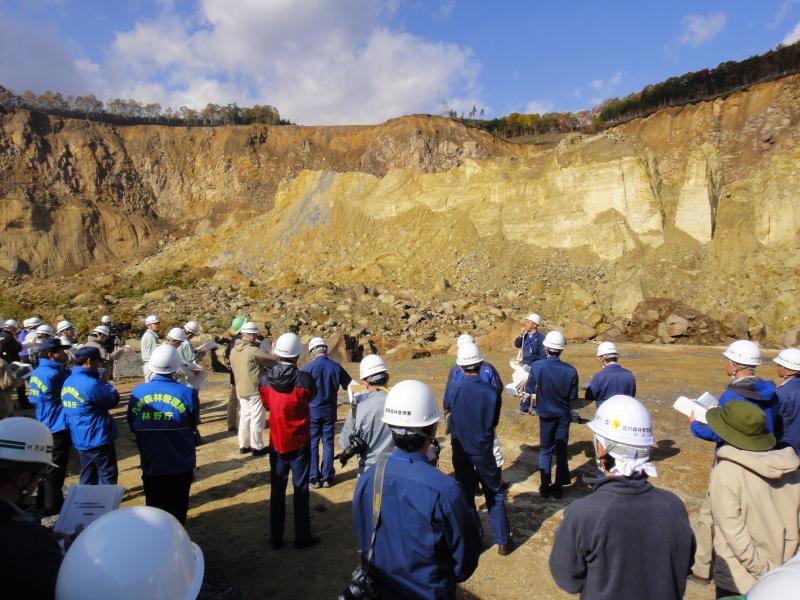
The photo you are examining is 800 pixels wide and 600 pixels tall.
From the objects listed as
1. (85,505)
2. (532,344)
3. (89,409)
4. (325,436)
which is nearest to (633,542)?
(85,505)

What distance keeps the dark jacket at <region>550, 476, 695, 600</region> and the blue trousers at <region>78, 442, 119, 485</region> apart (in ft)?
15.7

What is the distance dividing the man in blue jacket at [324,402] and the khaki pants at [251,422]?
4.67ft

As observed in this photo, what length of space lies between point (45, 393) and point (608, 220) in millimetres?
27841

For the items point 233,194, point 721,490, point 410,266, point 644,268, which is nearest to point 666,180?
point 644,268

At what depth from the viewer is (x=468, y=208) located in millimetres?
33062

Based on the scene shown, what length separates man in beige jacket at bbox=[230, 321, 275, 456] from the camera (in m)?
7.20

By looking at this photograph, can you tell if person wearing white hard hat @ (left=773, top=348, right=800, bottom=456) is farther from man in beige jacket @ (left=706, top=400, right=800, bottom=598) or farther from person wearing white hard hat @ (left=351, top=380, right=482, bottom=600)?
person wearing white hard hat @ (left=351, top=380, right=482, bottom=600)

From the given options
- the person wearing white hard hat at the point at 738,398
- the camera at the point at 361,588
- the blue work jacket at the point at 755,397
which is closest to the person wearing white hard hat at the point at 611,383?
the person wearing white hard hat at the point at 738,398

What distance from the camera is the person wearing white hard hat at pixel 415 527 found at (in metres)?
2.36

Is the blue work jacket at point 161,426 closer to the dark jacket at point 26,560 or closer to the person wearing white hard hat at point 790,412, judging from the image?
the dark jacket at point 26,560

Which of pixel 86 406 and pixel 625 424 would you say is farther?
pixel 86 406

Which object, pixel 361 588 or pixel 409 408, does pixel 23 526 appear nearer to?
pixel 361 588

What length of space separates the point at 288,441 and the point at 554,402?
3.15m

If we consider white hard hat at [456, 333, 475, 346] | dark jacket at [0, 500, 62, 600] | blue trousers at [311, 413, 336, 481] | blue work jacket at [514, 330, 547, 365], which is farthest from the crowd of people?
blue work jacket at [514, 330, 547, 365]
